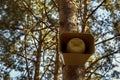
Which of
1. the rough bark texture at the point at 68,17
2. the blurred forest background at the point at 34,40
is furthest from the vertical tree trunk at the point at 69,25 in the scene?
the blurred forest background at the point at 34,40

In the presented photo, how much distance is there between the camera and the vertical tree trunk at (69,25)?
252cm

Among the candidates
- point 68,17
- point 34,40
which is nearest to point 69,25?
point 68,17

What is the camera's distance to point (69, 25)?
2.79m

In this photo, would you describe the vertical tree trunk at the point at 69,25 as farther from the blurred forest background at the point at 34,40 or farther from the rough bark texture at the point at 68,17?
the blurred forest background at the point at 34,40

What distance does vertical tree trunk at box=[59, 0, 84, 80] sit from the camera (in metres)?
2.52

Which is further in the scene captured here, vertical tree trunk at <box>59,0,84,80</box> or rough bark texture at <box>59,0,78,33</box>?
rough bark texture at <box>59,0,78,33</box>

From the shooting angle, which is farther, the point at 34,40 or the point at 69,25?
the point at 34,40

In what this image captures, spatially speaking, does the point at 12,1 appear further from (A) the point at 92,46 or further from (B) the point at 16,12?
(A) the point at 92,46

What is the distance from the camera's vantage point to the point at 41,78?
6656mm

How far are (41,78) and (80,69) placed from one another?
4.22 metres

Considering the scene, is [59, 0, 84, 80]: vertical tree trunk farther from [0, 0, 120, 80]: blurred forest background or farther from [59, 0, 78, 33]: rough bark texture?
[0, 0, 120, 80]: blurred forest background

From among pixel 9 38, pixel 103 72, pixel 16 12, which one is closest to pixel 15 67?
pixel 9 38

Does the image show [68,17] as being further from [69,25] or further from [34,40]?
[34,40]

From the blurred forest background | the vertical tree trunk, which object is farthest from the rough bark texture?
the blurred forest background
